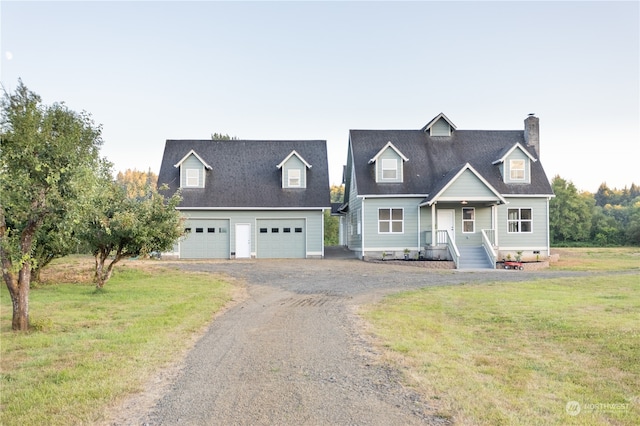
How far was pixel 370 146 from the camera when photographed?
29578 mm

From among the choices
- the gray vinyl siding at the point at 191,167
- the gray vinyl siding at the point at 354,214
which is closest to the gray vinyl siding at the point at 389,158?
the gray vinyl siding at the point at 354,214

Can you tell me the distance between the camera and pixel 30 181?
8602mm

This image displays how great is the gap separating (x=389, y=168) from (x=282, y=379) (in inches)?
900

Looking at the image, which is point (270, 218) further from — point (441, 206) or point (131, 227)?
point (131, 227)

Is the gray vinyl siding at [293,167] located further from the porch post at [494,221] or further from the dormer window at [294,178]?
the porch post at [494,221]

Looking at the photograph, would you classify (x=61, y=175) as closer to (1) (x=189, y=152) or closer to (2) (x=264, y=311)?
(2) (x=264, y=311)

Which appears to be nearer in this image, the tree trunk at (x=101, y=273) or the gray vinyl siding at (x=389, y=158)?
the tree trunk at (x=101, y=273)

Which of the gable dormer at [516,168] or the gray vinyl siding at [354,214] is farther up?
the gable dormer at [516,168]

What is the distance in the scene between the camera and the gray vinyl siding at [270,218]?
28328mm

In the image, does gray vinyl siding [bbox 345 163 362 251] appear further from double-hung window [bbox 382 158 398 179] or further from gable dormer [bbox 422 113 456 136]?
gable dormer [bbox 422 113 456 136]

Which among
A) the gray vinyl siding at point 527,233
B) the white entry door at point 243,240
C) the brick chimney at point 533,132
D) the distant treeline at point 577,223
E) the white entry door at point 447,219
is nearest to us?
the white entry door at point 447,219

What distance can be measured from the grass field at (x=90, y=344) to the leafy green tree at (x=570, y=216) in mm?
54903

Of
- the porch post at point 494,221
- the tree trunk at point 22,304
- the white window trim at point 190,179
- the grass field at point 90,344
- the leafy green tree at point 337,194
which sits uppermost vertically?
the leafy green tree at point 337,194

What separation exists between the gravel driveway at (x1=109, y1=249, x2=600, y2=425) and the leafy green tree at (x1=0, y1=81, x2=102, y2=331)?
3754 millimetres
